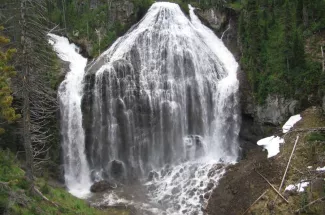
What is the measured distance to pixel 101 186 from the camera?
27594 mm

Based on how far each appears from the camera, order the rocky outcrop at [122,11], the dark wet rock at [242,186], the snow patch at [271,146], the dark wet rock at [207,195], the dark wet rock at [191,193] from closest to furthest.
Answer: the dark wet rock at [242,186] → the snow patch at [271,146] → the dark wet rock at [207,195] → the dark wet rock at [191,193] → the rocky outcrop at [122,11]

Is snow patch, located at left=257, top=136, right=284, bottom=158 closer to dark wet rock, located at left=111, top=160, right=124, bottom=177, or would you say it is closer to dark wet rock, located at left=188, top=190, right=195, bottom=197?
dark wet rock, located at left=188, top=190, right=195, bottom=197

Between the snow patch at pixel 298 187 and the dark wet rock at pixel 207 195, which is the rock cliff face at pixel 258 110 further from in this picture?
the snow patch at pixel 298 187

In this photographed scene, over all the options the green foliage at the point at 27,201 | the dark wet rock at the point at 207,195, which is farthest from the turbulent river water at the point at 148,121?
the green foliage at the point at 27,201

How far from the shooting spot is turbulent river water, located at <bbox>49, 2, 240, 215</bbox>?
29953mm

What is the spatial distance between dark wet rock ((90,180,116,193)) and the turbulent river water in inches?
31.3

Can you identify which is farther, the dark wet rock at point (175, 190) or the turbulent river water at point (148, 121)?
the turbulent river water at point (148, 121)

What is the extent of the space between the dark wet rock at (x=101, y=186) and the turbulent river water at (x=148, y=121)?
0.79 m

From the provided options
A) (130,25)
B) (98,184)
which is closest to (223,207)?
(98,184)

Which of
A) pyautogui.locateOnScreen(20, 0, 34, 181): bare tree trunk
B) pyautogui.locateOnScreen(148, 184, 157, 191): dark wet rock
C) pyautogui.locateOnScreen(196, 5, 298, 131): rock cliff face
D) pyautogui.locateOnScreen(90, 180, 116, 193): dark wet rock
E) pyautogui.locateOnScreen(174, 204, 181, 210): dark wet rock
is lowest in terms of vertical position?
pyautogui.locateOnScreen(174, 204, 181, 210): dark wet rock

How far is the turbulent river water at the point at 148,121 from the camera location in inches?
1179

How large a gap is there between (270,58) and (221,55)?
22.4 ft

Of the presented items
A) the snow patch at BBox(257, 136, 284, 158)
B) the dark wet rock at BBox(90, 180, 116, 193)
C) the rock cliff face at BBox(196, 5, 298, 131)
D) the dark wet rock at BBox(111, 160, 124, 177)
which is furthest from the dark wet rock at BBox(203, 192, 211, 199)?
the rock cliff face at BBox(196, 5, 298, 131)

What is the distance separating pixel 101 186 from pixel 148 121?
774 centimetres
